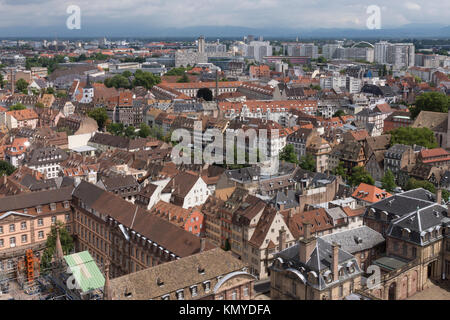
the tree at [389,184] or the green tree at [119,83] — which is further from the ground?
the green tree at [119,83]

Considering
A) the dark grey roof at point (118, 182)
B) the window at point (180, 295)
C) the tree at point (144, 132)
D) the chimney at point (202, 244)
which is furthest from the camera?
the tree at point (144, 132)

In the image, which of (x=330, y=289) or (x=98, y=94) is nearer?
(x=330, y=289)

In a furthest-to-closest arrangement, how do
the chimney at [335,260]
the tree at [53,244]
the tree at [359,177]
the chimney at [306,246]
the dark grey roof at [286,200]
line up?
1. the tree at [359,177]
2. the dark grey roof at [286,200]
3. the tree at [53,244]
4. the chimney at [306,246]
5. the chimney at [335,260]

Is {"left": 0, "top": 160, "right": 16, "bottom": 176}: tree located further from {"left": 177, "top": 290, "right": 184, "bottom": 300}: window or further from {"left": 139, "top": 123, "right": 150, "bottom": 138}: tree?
{"left": 177, "top": 290, "right": 184, "bottom": 300}: window

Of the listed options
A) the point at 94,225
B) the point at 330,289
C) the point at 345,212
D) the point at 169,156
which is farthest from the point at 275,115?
the point at 330,289

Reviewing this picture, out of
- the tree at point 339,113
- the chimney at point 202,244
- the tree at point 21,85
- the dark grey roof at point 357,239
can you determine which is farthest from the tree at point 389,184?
the tree at point 21,85

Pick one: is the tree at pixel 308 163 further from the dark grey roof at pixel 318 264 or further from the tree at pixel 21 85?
the tree at pixel 21 85
